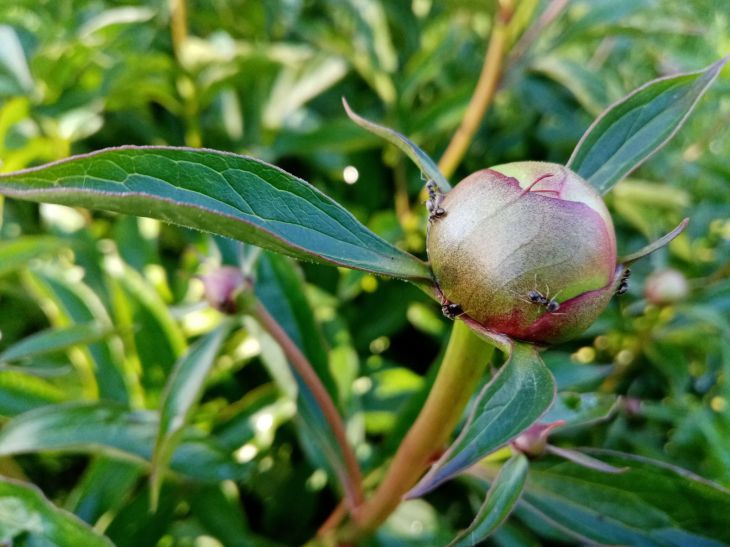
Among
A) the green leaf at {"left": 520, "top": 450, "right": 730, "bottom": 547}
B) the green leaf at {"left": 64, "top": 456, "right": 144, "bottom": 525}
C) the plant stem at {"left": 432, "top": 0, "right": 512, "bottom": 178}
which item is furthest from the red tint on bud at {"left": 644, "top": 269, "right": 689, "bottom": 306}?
the green leaf at {"left": 64, "top": 456, "right": 144, "bottom": 525}

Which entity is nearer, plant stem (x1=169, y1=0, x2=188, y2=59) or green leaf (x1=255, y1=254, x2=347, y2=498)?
green leaf (x1=255, y1=254, x2=347, y2=498)

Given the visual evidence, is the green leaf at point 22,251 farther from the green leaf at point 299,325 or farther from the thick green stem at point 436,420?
the thick green stem at point 436,420

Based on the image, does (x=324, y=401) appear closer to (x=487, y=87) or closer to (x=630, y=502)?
(x=630, y=502)

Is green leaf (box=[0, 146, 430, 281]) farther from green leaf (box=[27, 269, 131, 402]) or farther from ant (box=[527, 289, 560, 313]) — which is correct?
green leaf (box=[27, 269, 131, 402])

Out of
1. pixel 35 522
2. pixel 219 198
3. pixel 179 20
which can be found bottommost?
pixel 35 522

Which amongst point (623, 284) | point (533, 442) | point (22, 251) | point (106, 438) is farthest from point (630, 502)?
point (22, 251)

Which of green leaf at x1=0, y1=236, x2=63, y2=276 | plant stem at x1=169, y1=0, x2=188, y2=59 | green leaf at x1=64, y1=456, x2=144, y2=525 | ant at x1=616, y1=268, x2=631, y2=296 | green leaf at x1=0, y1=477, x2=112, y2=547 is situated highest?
ant at x1=616, y1=268, x2=631, y2=296

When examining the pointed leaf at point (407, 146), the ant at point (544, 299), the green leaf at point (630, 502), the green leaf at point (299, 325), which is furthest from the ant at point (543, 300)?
the green leaf at point (299, 325)
